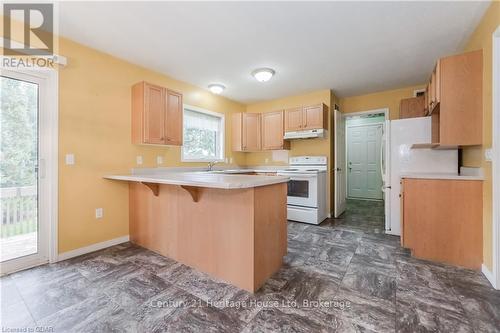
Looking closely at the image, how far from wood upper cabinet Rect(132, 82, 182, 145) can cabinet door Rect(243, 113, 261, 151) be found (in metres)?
1.85

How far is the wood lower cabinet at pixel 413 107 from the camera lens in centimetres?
368

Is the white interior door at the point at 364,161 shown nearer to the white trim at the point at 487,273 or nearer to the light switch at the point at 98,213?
the white trim at the point at 487,273

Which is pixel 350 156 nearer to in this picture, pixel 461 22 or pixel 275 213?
pixel 461 22

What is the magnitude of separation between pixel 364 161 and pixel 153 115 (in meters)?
5.85

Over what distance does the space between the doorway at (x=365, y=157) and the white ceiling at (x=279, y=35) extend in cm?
273

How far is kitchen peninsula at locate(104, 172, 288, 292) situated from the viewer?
5.90 ft

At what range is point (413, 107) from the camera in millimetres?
3736

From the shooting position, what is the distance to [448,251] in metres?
2.31

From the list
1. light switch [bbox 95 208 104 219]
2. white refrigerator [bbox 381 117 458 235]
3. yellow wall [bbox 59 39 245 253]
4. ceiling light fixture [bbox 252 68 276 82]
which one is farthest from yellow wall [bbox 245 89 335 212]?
light switch [bbox 95 208 104 219]

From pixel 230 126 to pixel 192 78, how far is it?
1530 millimetres

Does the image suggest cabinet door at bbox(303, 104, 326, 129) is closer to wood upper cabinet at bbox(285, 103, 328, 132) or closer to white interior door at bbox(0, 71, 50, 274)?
wood upper cabinet at bbox(285, 103, 328, 132)

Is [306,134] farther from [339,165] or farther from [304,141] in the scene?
[339,165]

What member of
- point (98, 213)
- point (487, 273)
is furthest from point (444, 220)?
point (98, 213)

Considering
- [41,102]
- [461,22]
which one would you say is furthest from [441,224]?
[41,102]
